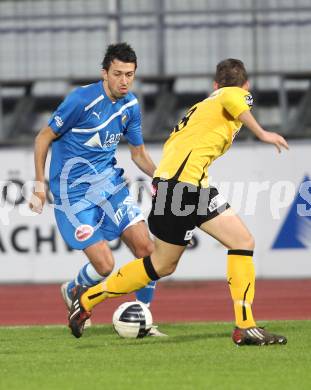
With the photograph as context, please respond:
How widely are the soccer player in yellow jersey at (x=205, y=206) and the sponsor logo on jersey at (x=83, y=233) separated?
116cm

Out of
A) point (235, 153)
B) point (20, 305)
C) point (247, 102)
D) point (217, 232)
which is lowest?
point (20, 305)

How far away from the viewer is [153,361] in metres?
7.66

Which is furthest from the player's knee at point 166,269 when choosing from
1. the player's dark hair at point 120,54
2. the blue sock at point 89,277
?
the player's dark hair at point 120,54

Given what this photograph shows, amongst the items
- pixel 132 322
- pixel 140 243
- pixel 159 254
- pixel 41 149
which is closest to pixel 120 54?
pixel 41 149

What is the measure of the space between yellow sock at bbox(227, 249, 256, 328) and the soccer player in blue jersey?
4.43 feet

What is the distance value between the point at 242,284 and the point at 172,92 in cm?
960

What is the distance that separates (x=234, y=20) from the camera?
17969 millimetres

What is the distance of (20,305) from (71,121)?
177 inches

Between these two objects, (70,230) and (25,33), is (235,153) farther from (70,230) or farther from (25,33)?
(70,230)

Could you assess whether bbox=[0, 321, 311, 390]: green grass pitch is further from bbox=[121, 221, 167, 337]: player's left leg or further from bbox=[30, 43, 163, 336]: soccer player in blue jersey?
bbox=[30, 43, 163, 336]: soccer player in blue jersey

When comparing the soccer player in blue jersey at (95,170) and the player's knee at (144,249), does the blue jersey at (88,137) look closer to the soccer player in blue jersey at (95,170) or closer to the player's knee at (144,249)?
the soccer player in blue jersey at (95,170)

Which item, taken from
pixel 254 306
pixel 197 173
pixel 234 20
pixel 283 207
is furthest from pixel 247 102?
pixel 234 20

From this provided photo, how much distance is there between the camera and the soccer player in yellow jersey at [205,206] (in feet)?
27.0

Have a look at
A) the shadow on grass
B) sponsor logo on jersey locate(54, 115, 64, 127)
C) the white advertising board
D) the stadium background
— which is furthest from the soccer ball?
the white advertising board
